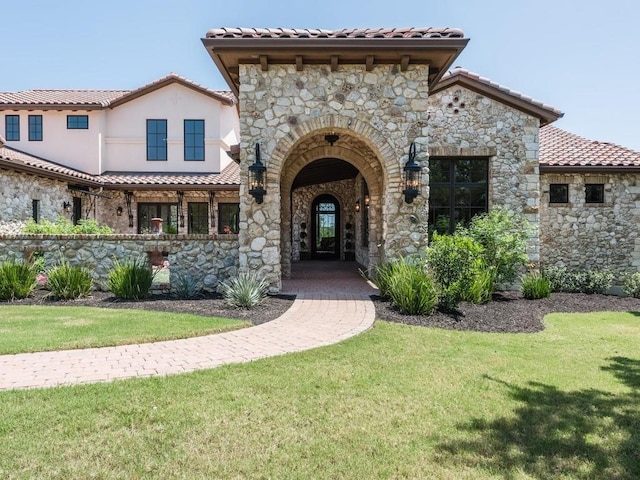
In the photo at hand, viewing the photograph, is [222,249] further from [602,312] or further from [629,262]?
[629,262]

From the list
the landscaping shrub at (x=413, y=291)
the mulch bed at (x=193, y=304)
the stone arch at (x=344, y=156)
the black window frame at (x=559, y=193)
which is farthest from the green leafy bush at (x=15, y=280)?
the black window frame at (x=559, y=193)

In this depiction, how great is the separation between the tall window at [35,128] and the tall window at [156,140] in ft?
15.3

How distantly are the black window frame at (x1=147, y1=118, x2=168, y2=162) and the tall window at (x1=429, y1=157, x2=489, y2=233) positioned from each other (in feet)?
40.5

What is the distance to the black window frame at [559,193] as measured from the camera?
12.3 metres

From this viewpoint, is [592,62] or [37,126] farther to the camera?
[37,126]

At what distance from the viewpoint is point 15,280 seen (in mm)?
8461

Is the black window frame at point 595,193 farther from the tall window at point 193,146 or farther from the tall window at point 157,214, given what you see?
the tall window at point 157,214

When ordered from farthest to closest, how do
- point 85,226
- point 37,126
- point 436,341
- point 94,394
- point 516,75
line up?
point 37,126, point 516,75, point 85,226, point 436,341, point 94,394

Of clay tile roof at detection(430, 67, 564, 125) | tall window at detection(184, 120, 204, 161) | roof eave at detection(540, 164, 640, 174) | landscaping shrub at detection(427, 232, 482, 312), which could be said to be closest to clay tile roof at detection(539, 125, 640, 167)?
roof eave at detection(540, 164, 640, 174)

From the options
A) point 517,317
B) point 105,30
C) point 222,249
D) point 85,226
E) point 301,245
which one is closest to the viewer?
point 517,317

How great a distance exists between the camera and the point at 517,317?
7395 millimetres

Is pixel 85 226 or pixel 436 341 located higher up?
pixel 85 226

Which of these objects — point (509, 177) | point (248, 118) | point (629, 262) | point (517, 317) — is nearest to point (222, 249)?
point (248, 118)

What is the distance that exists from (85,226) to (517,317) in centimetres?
1174
